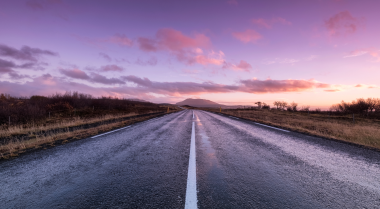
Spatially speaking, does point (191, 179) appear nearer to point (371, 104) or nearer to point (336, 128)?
point (336, 128)

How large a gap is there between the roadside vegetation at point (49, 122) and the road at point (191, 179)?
2.11m

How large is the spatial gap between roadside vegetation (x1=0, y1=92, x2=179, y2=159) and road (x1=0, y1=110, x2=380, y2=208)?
6.94 ft

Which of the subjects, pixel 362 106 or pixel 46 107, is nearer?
pixel 46 107

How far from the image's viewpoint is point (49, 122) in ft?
52.4

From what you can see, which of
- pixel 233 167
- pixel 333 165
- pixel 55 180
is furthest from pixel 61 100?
pixel 333 165

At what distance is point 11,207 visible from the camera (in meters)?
2.24

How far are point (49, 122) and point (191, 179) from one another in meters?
18.8

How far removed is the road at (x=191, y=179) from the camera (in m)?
2.34

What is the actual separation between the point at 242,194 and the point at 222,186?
0.37 m

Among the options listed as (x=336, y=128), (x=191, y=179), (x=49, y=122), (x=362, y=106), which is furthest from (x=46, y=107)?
(x=362, y=106)

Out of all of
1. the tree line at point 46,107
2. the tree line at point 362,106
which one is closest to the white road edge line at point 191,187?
the tree line at point 46,107

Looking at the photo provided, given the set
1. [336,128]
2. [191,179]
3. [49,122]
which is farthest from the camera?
[49,122]

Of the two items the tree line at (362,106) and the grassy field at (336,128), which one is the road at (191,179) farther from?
the tree line at (362,106)

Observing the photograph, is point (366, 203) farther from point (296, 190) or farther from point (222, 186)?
point (222, 186)
